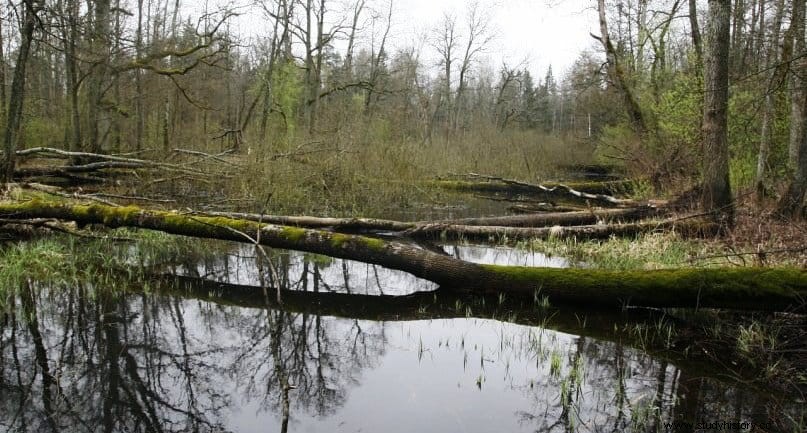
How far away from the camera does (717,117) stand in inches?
336

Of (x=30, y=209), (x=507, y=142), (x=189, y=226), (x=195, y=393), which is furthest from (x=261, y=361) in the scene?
(x=507, y=142)

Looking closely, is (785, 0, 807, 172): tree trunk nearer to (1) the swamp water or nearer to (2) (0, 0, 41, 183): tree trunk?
(1) the swamp water

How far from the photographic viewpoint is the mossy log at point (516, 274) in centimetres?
485

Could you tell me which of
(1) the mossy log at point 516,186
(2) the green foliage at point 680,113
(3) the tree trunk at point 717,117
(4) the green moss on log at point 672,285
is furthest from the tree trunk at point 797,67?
(1) the mossy log at point 516,186

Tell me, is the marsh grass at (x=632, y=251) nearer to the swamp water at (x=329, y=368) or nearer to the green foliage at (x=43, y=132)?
the swamp water at (x=329, y=368)

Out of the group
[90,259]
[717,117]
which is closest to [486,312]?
[717,117]

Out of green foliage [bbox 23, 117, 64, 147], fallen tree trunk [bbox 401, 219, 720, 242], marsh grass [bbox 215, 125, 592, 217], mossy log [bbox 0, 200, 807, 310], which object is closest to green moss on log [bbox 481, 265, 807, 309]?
mossy log [bbox 0, 200, 807, 310]

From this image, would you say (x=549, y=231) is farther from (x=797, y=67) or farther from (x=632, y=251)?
(x=797, y=67)

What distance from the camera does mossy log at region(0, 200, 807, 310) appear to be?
4852mm

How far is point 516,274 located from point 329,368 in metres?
2.57

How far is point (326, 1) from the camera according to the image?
26969mm

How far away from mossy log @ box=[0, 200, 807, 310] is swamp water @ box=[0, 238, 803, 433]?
27 cm

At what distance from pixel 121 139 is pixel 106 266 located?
1856 cm

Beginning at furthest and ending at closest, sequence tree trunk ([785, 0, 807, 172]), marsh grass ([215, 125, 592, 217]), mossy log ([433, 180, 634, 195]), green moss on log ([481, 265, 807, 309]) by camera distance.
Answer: mossy log ([433, 180, 634, 195]) → marsh grass ([215, 125, 592, 217]) → tree trunk ([785, 0, 807, 172]) → green moss on log ([481, 265, 807, 309])
